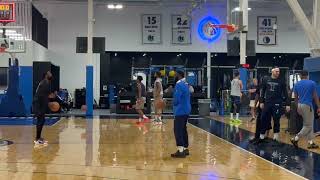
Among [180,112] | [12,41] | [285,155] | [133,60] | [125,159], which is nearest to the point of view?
[125,159]

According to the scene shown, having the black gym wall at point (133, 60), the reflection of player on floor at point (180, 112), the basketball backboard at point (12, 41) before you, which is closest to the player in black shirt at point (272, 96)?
the reflection of player on floor at point (180, 112)

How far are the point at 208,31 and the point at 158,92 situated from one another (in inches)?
597

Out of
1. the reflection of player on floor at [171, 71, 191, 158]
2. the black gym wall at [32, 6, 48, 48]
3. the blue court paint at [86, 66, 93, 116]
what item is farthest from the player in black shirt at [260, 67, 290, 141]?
the black gym wall at [32, 6, 48, 48]

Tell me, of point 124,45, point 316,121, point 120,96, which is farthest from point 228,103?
point 124,45

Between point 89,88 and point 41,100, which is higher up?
point 89,88

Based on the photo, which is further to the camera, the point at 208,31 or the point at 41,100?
the point at 208,31

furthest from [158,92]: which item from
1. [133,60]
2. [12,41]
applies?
[133,60]

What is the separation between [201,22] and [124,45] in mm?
5087

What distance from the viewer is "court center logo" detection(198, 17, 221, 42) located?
31375mm

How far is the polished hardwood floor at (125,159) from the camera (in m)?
8.00

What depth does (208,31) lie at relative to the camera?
1236 inches

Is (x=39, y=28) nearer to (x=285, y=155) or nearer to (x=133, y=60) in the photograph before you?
(x=133, y=60)

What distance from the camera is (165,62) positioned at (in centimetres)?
3250

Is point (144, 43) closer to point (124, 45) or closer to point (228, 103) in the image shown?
point (124, 45)
